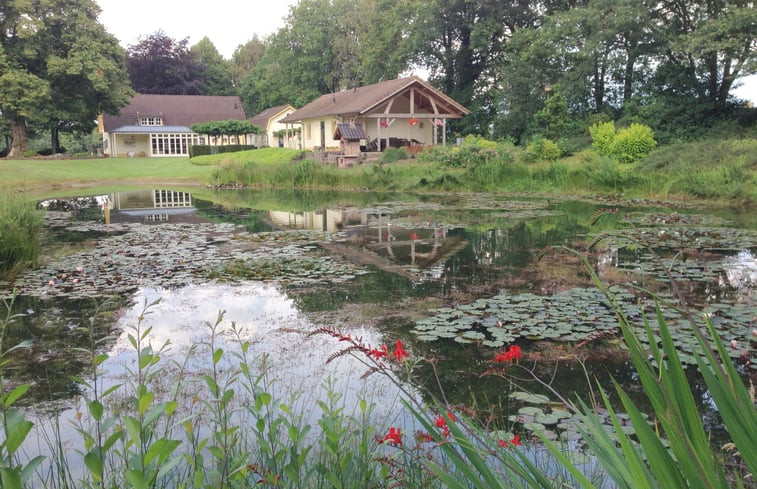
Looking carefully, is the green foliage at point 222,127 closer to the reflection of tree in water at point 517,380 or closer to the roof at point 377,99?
the roof at point 377,99

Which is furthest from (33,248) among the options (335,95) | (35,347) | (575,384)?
(335,95)

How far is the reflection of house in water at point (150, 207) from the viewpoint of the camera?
46.1 feet

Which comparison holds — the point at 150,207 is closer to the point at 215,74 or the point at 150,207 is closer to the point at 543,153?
the point at 543,153

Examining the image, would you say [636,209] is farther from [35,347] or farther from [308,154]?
[308,154]

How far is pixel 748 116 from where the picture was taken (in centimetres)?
2097

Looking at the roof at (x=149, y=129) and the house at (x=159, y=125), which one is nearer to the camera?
the roof at (x=149, y=129)

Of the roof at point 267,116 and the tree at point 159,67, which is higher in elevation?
the tree at point 159,67

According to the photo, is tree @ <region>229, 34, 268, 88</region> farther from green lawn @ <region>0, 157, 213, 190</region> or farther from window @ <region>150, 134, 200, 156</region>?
green lawn @ <region>0, 157, 213, 190</region>

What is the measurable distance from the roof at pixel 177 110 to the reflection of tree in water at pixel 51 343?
4274 centimetres

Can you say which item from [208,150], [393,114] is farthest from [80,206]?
[208,150]

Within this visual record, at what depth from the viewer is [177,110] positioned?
1912 inches

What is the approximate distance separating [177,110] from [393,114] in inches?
993

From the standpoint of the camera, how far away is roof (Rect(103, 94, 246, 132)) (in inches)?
1818

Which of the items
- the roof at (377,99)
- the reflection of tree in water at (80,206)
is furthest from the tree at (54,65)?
the reflection of tree in water at (80,206)
